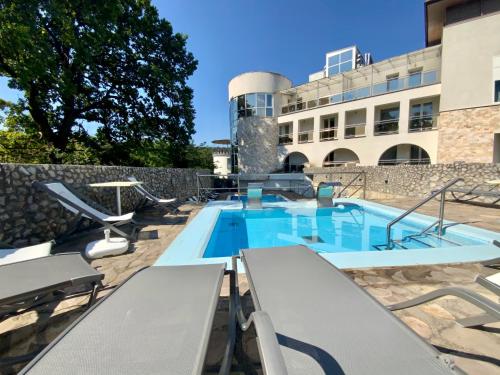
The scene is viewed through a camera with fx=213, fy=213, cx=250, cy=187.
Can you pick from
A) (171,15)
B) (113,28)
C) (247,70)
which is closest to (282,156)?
(247,70)

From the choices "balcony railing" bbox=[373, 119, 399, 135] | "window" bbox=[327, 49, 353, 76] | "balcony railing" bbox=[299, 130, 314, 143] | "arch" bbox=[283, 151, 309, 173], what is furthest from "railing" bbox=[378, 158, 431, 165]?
"window" bbox=[327, 49, 353, 76]

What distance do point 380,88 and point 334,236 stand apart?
1401cm

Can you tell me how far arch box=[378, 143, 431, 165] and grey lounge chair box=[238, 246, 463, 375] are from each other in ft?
53.5

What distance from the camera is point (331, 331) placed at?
1.18 meters

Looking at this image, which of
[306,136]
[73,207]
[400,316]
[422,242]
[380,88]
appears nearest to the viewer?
[400,316]

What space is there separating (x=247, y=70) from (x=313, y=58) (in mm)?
7795

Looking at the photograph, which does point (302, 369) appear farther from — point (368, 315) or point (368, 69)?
point (368, 69)

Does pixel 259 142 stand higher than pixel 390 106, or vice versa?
pixel 390 106

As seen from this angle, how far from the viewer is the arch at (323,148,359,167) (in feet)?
57.1

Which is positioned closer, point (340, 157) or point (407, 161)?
point (407, 161)

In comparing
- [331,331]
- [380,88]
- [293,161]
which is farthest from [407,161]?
[331,331]

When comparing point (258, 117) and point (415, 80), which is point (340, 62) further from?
point (258, 117)

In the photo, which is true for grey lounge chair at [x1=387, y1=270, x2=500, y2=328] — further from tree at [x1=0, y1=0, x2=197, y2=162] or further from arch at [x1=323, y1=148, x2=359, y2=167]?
arch at [x1=323, y1=148, x2=359, y2=167]

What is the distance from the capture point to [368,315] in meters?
1.27
